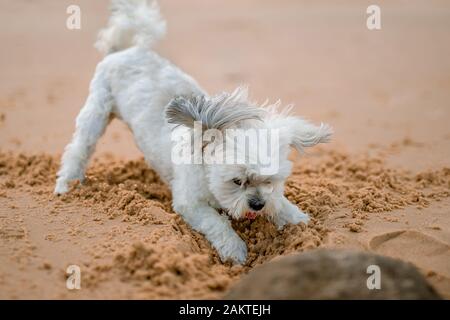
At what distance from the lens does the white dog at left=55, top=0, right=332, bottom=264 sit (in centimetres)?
441

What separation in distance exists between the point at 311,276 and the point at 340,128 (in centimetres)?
552

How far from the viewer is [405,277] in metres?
3.30

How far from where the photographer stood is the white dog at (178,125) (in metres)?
4.41

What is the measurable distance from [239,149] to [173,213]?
3.71 ft

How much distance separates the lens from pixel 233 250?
4.44m

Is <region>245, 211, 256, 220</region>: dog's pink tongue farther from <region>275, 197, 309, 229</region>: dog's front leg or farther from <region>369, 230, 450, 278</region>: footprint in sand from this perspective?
<region>369, 230, 450, 278</region>: footprint in sand

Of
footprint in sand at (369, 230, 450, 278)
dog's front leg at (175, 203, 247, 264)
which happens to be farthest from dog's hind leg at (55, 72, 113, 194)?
footprint in sand at (369, 230, 450, 278)

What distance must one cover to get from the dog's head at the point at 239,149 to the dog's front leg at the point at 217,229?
0.52 ft

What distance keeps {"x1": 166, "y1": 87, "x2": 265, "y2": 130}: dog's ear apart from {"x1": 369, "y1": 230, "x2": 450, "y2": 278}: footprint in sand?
4.70ft

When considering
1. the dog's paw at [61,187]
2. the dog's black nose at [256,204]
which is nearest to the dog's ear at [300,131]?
the dog's black nose at [256,204]

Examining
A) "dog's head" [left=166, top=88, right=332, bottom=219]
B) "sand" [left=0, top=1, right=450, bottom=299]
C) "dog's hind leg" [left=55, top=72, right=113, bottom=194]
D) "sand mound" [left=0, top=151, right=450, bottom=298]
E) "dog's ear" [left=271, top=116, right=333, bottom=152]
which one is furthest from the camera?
"dog's hind leg" [left=55, top=72, right=113, bottom=194]

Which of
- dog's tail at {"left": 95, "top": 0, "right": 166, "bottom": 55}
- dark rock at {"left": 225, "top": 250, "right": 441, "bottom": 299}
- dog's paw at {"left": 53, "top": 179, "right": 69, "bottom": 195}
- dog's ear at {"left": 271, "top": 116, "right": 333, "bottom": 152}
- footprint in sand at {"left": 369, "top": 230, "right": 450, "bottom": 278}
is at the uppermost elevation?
dog's tail at {"left": 95, "top": 0, "right": 166, "bottom": 55}

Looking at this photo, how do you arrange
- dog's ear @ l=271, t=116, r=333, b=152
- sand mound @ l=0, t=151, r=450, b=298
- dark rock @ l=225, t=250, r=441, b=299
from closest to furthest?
1. dark rock @ l=225, t=250, r=441, b=299
2. sand mound @ l=0, t=151, r=450, b=298
3. dog's ear @ l=271, t=116, r=333, b=152
